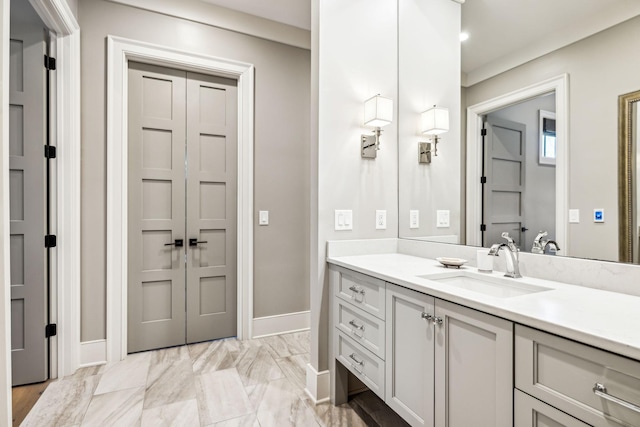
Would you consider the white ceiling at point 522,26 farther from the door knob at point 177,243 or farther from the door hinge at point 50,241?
the door hinge at point 50,241

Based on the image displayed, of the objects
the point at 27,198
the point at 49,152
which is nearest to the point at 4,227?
the point at 27,198

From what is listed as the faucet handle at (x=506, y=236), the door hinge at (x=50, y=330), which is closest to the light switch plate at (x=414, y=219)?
the faucet handle at (x=506, y=236)

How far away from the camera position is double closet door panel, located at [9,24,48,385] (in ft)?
6.95

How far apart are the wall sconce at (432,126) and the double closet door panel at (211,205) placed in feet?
5.45

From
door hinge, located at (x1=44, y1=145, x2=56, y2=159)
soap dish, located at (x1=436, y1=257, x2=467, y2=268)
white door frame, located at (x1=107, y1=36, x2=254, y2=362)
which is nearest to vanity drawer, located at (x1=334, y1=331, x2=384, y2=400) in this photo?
soap dish, located at (x1=436, y1=257, x2=467, y2=268)

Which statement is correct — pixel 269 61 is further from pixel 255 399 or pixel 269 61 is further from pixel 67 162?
pixel 255 399

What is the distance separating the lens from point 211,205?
9.47ft

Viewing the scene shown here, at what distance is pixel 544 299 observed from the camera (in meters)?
1.07

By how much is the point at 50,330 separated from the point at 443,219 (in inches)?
108

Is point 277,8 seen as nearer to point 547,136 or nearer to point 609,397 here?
point 547,136

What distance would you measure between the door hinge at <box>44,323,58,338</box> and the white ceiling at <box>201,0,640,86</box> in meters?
3.10

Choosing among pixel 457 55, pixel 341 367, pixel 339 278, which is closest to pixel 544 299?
pixel 339 278

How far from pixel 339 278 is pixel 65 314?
6.44 feet

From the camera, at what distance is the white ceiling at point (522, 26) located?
49.9 inches
